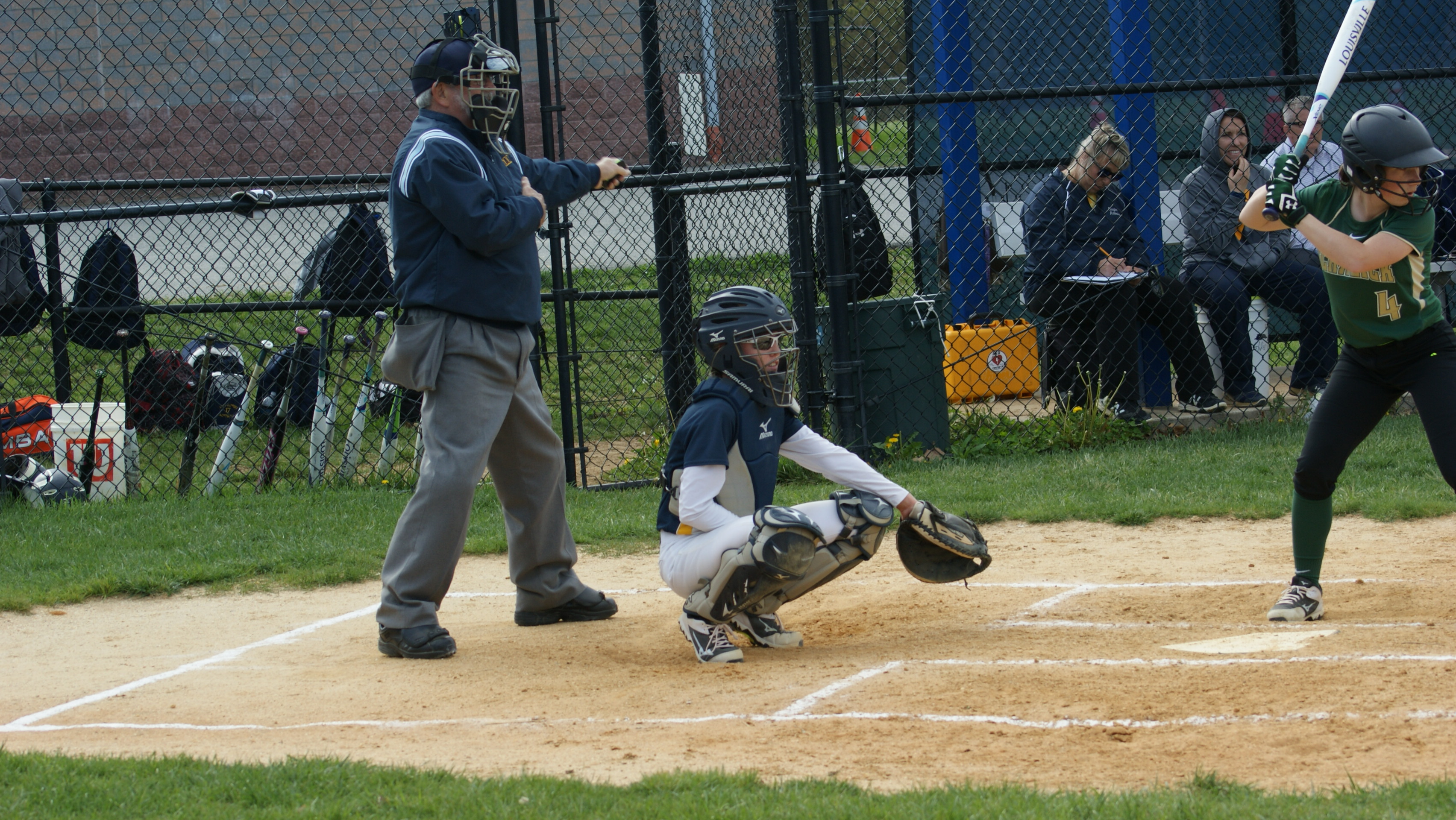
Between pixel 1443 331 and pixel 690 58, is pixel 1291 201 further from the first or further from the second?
pixel 690 58

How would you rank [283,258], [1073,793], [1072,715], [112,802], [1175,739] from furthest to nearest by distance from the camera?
1. [283,258]
2. [1072,715]
3. [1175,739]
4. [112,802]
5. [1073,793]

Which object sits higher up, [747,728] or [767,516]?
[767,516]

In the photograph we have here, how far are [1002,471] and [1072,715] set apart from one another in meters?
4.17

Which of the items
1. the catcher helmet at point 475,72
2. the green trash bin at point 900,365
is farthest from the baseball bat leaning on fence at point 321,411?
the catcher helmet at point 475,72

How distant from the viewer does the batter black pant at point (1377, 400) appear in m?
4.44

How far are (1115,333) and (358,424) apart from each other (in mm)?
4644

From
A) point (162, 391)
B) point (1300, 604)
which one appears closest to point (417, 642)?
point (1300, 604)

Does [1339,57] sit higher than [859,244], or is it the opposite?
[1339,57]

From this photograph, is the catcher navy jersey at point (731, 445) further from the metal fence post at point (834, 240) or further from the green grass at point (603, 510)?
the metal fence post at point (834, 240)

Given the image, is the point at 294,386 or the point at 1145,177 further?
the point at 1145,177

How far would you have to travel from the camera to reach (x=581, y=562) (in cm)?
636

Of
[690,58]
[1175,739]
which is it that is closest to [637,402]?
[690,58]

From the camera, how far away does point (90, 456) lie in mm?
7945

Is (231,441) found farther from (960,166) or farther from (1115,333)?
(1115,333)
